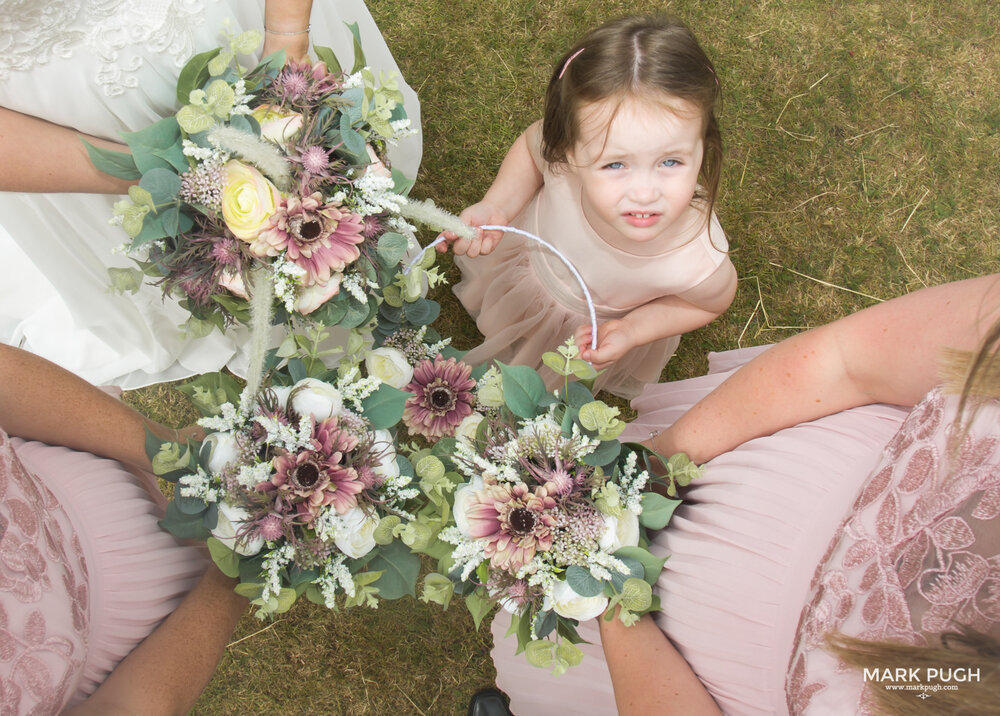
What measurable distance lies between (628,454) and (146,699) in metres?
0.93

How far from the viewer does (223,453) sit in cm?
114

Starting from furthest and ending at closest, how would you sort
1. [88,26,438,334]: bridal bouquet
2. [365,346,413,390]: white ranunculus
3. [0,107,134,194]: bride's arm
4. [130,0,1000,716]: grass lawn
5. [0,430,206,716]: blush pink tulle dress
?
[130,0,1000,716]: grass lawn
[365,346,413,390]: white ranunculus
[0,107,134,194]: bride's arm
[88,26,438,334]: bridal bouquet
[0,430,206,716]: blush pink tulle dress

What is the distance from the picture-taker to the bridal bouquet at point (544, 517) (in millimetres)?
1059

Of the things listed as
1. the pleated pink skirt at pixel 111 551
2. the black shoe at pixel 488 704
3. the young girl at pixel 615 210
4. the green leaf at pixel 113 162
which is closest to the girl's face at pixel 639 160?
the young girl at pixel 615 210

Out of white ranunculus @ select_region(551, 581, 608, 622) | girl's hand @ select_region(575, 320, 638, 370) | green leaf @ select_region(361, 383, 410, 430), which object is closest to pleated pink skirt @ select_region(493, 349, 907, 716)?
white ranunculus @ select_region(551, 581, 608, 622)

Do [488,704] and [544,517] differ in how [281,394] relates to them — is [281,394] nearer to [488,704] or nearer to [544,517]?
[544,517]

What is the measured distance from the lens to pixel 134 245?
1.16 m

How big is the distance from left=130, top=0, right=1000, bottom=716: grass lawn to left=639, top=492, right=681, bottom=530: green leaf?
134 centimetres

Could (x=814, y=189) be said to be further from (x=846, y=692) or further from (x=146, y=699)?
(x=146, y=699)

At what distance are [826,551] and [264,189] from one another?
107cm

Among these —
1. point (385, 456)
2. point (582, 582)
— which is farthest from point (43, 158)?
point (582, 582)

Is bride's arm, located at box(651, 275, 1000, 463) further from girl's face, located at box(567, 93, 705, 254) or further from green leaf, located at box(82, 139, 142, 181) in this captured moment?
green leaf, located at box(82, 139, 142, 181)

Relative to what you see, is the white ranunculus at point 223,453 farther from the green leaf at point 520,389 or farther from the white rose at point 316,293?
the green leaf at point 520,389

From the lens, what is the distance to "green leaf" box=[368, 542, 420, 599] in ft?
4.02
